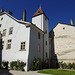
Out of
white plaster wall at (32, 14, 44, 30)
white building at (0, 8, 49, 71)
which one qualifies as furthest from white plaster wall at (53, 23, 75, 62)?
white building at (0, 8, 49, 71)

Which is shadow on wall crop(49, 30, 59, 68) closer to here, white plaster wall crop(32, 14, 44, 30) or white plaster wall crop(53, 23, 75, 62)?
white plaster wall crop(53, 23, 75, 62)

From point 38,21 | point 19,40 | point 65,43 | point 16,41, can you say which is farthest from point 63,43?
point 16,41

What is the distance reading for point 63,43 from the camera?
21.0 metres

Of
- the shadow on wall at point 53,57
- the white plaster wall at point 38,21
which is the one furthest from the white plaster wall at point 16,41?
the shadow on wall at point 53,57

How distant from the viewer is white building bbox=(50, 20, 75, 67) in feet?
64.1

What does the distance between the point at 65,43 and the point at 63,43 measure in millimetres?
531

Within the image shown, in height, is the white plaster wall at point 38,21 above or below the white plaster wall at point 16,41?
above

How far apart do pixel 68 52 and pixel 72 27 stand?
22.0 feet

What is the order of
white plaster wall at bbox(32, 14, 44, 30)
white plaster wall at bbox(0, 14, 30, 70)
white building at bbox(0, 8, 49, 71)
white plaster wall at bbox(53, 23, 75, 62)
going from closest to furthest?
1. white building at bbox(0, 8, 49, 71)
2. white plaster wall at bbox(0, 14, 30, 70)
3. white plaster wall at bbox(53, 23, 75, 62)
4. white plaster wall at bbox(32, 14, 44, 30)

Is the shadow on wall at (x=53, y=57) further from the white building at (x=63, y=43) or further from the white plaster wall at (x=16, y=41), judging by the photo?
the white plaster wall at (x=16, y=41)

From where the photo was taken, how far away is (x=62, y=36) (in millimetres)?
21688

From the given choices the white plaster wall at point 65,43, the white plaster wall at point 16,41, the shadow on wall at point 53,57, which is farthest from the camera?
the shadow on wall at point 53,57

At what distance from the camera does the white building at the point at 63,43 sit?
19.5m

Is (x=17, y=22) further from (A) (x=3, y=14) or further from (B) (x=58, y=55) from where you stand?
(B) (x=58, y=55)
